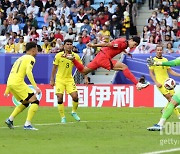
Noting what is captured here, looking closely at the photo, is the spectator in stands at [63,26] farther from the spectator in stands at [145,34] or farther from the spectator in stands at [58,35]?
the spectator in stands at [145,34]

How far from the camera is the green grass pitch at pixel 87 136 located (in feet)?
46.6

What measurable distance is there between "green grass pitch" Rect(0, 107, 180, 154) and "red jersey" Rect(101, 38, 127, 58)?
2036mm

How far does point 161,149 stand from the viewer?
1410cm

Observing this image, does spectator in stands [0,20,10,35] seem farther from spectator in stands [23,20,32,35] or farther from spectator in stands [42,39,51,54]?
spectator in stands [42,39,51,54]

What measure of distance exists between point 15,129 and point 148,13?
20.2 meters

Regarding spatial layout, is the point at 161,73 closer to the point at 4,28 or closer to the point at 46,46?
the point at 46,46

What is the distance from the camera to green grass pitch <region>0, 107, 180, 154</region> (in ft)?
46.6

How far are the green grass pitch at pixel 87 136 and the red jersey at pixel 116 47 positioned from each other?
2.04 meters

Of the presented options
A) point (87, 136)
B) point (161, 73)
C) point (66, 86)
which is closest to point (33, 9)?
point (161, 73)

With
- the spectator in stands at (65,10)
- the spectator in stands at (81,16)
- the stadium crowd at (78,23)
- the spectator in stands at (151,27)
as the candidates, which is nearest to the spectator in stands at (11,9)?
the stadium crowd at (78,23)

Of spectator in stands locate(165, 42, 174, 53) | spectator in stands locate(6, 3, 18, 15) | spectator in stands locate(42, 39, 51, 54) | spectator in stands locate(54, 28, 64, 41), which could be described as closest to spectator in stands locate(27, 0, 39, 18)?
spectator in stands locate(6, 3, 18, 15)

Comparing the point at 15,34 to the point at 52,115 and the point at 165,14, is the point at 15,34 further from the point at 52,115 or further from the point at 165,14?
the point at 52,115

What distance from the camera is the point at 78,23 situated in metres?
36.6

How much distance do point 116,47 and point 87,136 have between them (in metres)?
5.27
